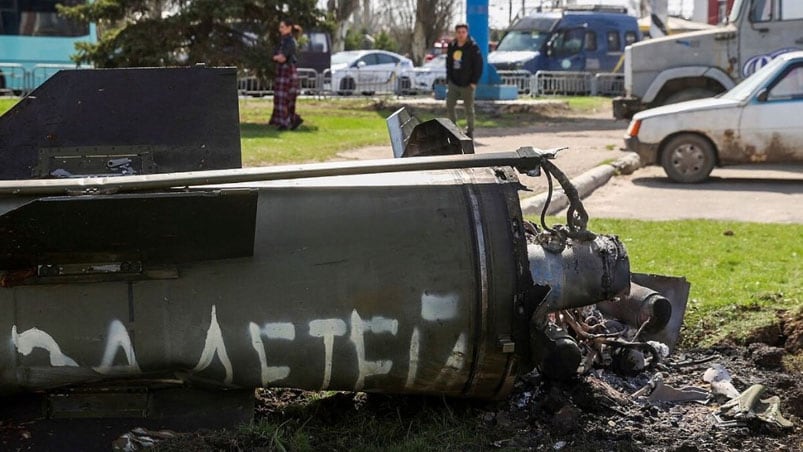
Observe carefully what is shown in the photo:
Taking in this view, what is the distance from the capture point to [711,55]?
16.2 meters

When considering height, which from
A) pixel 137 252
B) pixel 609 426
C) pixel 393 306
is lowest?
pixel 609 426

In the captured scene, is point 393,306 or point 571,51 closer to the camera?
point 393,306

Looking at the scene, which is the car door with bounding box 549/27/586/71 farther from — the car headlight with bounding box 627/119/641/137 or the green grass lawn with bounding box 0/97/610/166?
the car headlight with bounding box 627/119/641/137

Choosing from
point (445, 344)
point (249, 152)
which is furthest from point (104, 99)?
point (249, 152)

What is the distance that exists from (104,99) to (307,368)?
58.6 inches

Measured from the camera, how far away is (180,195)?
10.6ft

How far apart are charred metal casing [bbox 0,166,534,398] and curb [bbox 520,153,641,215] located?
4203 millimetres

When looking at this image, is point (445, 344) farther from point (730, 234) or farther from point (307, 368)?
point (730, 234)

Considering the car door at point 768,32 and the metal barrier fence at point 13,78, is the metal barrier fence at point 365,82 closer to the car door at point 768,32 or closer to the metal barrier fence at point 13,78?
the metal barrier fence at point 13,78

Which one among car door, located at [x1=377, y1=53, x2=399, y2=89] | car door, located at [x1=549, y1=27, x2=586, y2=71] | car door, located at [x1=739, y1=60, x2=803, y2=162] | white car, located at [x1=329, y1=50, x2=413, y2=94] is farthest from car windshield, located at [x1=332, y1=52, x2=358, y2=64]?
car door, located at [x1=739, y1=60, x2=803, y2=162]

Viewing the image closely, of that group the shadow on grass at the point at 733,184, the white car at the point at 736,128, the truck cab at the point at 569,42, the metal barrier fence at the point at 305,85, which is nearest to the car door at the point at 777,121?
the white car at the point at 736,128

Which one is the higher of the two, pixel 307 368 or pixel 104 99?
pixel 104 99

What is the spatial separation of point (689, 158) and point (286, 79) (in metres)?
7.15

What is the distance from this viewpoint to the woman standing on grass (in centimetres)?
1661
